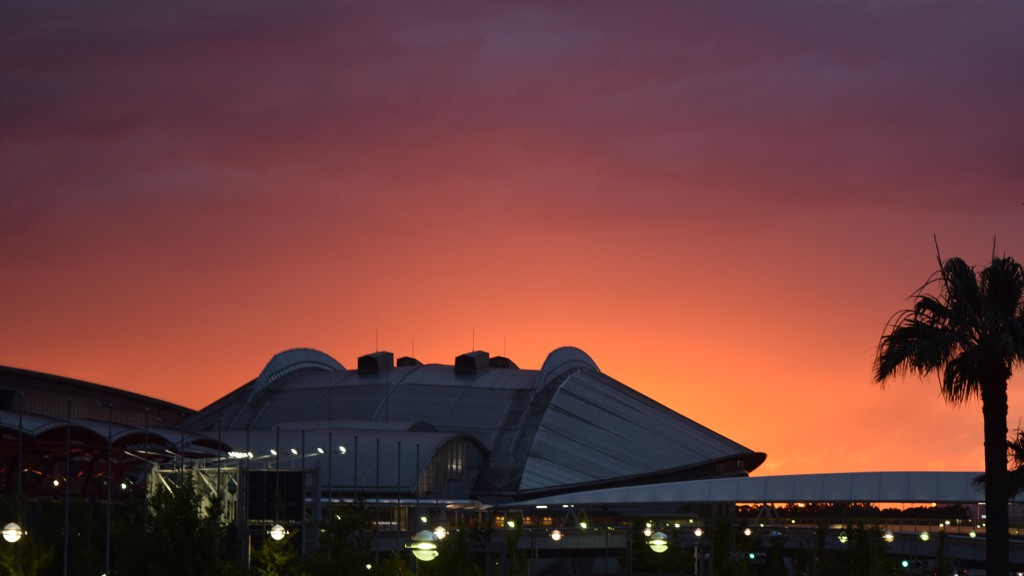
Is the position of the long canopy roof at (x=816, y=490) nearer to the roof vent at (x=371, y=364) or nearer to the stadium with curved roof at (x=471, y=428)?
the stadium with curved roof at (x=471, y=428)

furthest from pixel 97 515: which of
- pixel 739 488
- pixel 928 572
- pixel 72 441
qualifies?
pixel 928 572

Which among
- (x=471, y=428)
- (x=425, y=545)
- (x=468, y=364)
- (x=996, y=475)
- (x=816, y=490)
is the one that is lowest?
(x=425, y=545)

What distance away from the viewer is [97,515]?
11319 centimetres

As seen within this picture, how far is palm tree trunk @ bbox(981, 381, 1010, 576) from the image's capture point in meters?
42.0

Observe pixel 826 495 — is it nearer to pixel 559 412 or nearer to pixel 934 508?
pixel 934 508

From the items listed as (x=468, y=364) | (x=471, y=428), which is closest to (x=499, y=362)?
(x=468, y=364)

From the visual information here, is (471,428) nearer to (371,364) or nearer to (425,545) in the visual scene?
(371,364)

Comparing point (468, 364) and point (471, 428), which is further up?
point (468, 364)

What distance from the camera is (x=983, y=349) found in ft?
140

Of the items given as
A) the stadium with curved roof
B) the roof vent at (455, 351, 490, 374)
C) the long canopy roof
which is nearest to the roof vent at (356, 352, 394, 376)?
the stadium with curved roof

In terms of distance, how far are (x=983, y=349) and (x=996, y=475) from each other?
3610mm

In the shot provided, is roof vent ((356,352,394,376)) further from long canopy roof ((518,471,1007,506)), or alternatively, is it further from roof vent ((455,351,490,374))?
long canopy roof ((518,471,1007,506))

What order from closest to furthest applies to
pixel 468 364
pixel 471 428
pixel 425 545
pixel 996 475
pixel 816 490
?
1. pixel 425 545
2. pixel 996 475
3. pixel 816 490
4. pixel 471 428
5. pixel 468 364

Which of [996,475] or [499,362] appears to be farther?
[499,362]
